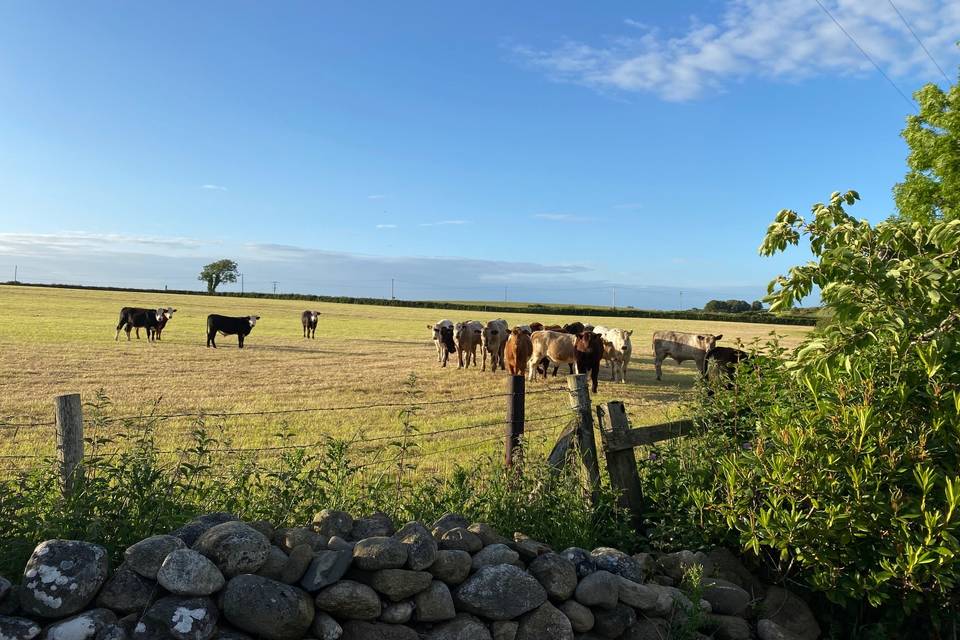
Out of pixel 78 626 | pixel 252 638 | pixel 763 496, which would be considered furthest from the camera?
pixel 763 496

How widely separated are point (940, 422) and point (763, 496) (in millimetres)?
1125

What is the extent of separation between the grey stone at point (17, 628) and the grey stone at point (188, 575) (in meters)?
0.59

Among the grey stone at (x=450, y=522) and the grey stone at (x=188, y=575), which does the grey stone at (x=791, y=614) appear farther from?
the grey stone at (x=188, y=575)

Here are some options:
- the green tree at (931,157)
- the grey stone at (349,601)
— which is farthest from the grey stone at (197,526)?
the green tree at (931,157)

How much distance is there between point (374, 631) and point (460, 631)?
0.48m

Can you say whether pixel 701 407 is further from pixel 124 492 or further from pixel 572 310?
pixel 572 310

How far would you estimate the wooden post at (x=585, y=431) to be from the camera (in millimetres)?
5406

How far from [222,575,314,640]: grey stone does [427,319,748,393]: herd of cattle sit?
13073mm

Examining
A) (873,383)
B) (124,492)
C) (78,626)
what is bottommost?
(78,626)

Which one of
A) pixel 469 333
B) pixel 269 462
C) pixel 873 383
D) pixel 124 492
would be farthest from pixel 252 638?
pixel 469 333

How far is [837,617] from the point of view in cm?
463

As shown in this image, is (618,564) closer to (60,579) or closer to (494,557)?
(494,557)

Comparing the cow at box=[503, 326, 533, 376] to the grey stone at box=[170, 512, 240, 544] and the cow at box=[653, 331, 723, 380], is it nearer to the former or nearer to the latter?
the cow at box=[653, 331, 723, 380]

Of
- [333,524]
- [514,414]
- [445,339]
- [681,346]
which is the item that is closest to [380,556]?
[333,524]
